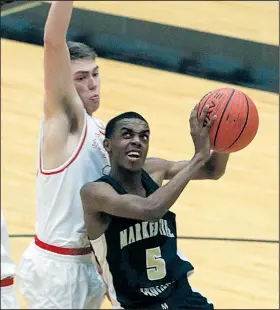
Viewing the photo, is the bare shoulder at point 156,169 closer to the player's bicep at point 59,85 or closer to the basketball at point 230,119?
the player's bicep at point 59,85

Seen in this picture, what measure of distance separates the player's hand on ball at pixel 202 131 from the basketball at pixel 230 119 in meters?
0.01

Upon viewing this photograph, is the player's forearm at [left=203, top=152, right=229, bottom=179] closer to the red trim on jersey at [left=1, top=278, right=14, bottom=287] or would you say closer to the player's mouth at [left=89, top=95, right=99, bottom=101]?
the player's mouth at [left=89, top=95, right=99, bottom=101]

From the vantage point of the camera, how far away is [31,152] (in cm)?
534

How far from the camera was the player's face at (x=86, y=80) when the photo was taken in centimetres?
292

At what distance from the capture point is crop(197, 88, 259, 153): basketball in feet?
7.97

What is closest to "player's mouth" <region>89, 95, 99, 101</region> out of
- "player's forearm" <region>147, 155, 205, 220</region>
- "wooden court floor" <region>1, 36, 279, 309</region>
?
"player's forearm" <region>147, 155, 205, 220</region>

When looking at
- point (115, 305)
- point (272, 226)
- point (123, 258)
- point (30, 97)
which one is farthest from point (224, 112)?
point (30, 97)

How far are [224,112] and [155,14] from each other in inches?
207

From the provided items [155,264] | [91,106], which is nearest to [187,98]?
[91,106]

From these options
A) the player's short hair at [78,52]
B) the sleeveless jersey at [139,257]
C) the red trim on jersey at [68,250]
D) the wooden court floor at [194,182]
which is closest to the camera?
the sleeveless jersey at [139,257]

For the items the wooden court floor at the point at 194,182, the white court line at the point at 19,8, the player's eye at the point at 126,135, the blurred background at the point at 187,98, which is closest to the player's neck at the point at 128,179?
the player's eye at the point at 126,135

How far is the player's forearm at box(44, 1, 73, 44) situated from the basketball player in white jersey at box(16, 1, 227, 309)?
19 cm

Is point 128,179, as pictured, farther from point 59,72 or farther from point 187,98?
point 187,98

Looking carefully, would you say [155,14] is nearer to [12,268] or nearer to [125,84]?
[125,84]
